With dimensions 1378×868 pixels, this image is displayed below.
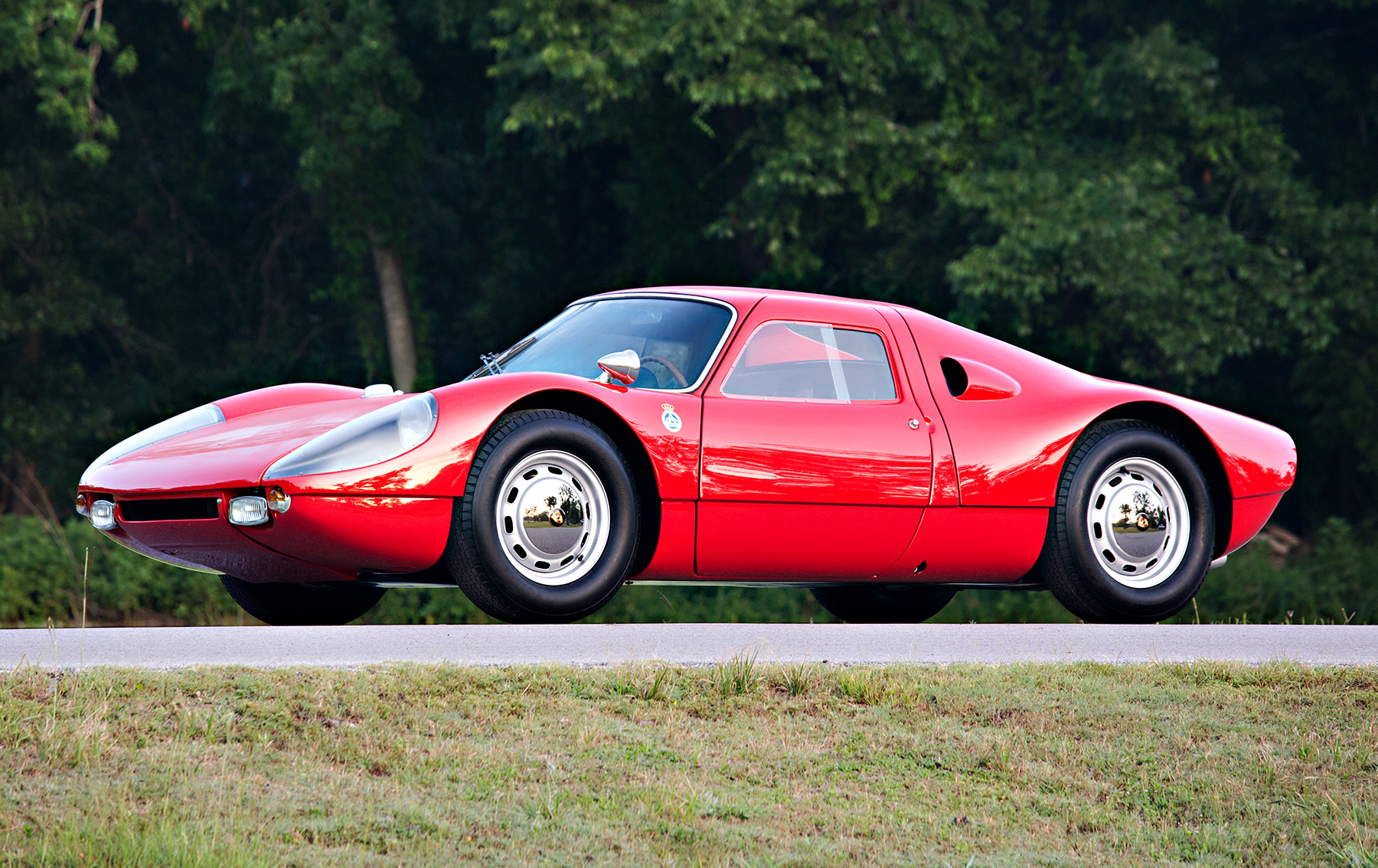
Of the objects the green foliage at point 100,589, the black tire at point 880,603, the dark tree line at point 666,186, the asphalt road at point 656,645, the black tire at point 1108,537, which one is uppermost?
the dark tree line at point 666,186

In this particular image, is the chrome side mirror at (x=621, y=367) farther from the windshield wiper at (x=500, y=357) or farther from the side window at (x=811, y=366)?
the windshield wiper at (x=500, y=357)

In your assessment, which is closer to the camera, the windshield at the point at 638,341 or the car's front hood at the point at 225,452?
the car's front hood at the point at 225,452

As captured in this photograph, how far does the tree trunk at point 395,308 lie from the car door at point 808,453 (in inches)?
680

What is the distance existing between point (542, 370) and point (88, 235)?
2090 cm

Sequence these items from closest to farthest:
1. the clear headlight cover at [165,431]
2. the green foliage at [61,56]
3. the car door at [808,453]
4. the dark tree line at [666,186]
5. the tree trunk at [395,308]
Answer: the car door at [808,453] < the clear headlight cover at [165,431] < the dark tree line at [666,186] < the green foliage at [61,56] < the tree trunk at [395,308]

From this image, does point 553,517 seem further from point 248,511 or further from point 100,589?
point 100,589

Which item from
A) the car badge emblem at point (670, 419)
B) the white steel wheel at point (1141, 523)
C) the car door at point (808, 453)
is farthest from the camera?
the white steel wheel at point (1141, 523)

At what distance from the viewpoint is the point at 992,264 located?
61.9 ft

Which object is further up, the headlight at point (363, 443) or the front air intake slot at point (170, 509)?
the headlight at point (363, 443)

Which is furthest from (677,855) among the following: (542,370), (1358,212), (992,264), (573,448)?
(1358,212)

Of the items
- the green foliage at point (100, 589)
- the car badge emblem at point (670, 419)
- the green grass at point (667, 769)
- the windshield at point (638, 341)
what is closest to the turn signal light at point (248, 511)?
the green grass at point (667, 769)

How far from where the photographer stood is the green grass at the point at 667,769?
435 centimetres

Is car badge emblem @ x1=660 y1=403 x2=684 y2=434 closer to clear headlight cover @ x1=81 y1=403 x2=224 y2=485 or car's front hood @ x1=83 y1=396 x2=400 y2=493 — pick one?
car's front hood @ x1=83 y1=396 x2=400 y2=493

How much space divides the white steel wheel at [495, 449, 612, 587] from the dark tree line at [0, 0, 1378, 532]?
1342 centimetres
